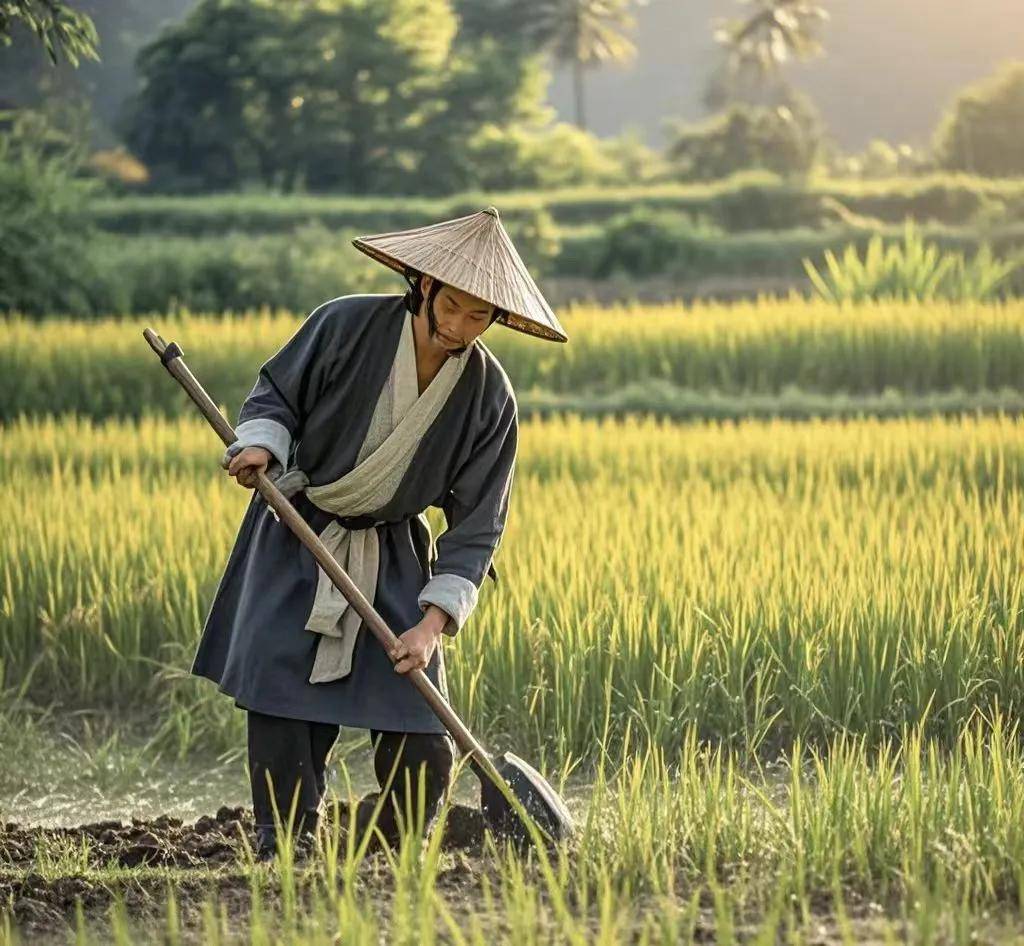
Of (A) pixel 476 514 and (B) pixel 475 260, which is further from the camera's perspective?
(A) pixel 476 514

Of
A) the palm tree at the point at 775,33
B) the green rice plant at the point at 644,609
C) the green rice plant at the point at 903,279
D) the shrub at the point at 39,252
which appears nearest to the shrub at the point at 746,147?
the palm tree at the point at 775,33

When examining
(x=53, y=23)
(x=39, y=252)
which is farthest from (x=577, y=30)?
(x=53, y=23)

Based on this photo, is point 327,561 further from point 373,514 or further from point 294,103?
point 294,103

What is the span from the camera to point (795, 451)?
25.5 ft

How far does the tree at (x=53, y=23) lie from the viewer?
17.0 ft

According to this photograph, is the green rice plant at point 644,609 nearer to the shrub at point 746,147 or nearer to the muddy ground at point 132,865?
the muddy ground at point 132,865

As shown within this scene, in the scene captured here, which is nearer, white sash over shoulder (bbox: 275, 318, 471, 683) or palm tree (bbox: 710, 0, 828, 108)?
white sash over shoulder (bbox: 275, 318, 471, 683)

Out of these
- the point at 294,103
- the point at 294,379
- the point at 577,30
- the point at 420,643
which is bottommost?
the point at 420,643

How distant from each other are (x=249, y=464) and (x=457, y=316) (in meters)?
0.45

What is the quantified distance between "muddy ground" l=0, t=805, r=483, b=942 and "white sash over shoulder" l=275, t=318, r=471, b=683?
389 millimetres

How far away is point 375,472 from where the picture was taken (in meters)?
3.53

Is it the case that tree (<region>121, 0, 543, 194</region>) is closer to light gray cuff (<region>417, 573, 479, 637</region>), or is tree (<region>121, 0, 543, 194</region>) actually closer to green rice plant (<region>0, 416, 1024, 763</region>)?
green rice plant (<region>0, 416, 1024, 763</region>)

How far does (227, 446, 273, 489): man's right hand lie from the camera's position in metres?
3.37

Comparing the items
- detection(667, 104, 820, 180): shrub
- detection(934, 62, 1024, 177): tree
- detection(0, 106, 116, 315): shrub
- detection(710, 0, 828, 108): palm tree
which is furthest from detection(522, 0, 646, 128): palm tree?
detection(0, 106, 116, 315): shrub
